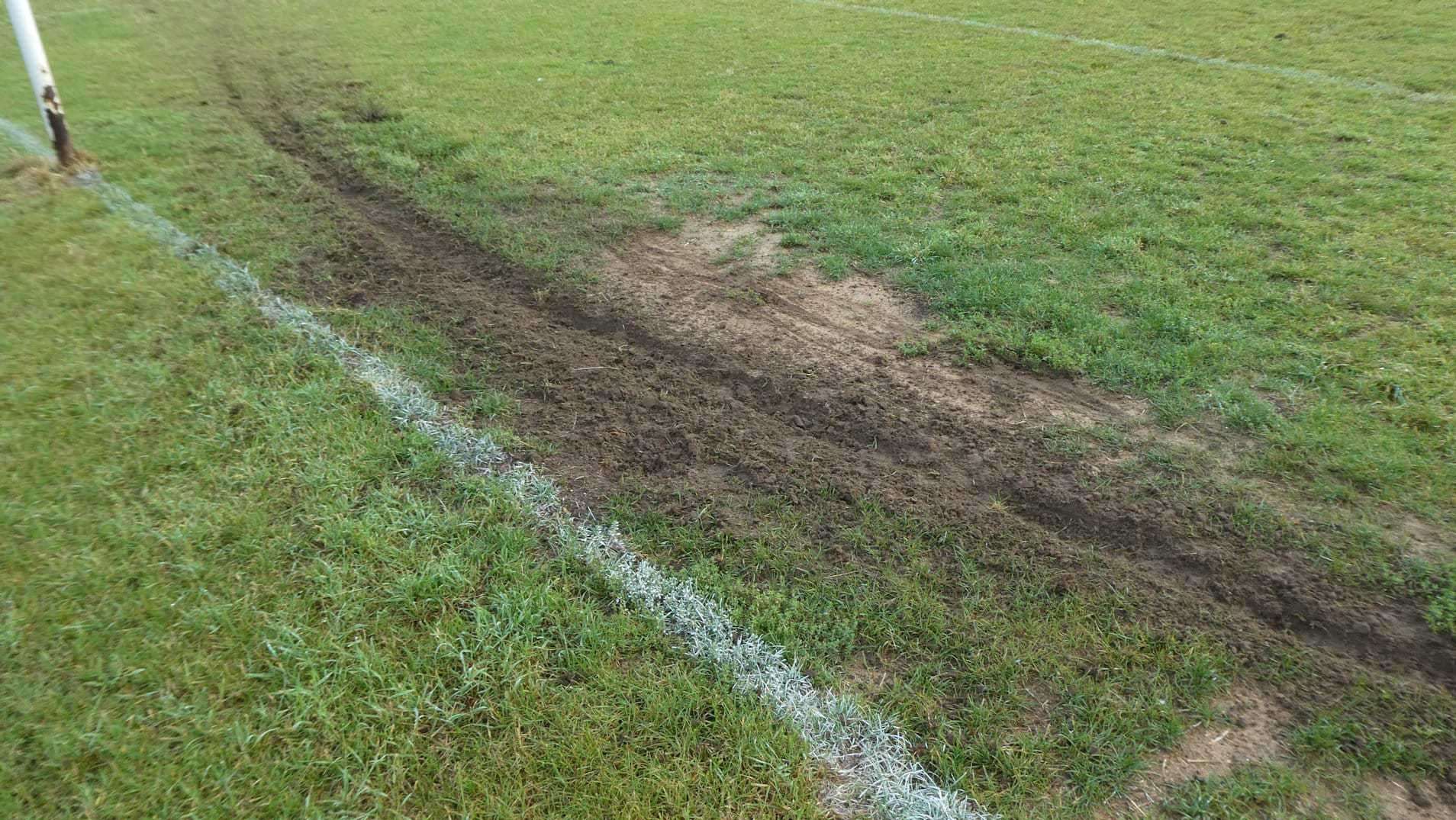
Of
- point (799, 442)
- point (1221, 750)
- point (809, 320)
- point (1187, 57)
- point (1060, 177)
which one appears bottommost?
point (1221, 750)

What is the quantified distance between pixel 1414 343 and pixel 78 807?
5.17 metres

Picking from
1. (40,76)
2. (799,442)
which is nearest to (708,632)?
(799,442)

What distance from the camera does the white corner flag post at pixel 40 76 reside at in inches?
216

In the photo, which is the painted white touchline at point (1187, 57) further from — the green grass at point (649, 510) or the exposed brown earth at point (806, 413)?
the exposed brown earth at point (806, 413)

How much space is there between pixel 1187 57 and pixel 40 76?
32.0ft

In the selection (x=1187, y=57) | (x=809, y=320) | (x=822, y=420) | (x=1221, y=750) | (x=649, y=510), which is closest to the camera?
(x=1221, y=750)

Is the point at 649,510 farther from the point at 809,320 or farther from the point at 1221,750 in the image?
the point at 1221,750

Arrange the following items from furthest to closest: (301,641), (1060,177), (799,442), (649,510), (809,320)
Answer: (1060,177) → (809,320) → (799,442) → (649,510) → (301,641)

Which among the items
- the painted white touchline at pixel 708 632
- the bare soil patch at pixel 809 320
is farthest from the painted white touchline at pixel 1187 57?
the painted white touchline at pixel 708 632

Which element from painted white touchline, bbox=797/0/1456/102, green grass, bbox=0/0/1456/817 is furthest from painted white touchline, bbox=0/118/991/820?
painted white touchline, bbox=797/0/1456/102

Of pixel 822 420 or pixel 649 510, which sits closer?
pixel 649 510

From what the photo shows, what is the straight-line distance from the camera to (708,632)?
2527 mm

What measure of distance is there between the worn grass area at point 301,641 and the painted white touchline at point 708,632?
3.3 inches

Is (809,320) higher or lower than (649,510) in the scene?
higher
